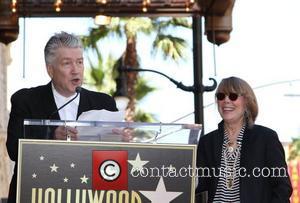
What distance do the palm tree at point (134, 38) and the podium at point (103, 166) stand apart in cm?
2359

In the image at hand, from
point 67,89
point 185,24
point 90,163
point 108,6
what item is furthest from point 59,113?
point 185,24

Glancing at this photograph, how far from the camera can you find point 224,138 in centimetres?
502

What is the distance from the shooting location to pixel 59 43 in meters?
4.69

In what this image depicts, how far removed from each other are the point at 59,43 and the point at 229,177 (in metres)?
1.19

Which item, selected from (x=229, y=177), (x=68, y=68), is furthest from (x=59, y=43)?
(x=229, y=177)

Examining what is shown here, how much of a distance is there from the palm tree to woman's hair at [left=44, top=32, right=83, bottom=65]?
903 inches

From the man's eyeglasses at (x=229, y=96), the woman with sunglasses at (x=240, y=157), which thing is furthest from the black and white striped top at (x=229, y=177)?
the man's eyeglasses at (x=229, y=96)

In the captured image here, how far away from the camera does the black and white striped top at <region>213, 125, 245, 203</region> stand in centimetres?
479

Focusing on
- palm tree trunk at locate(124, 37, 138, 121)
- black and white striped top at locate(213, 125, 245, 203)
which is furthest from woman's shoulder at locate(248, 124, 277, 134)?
palm tree trunk at locate(124, 37, 138, 121)

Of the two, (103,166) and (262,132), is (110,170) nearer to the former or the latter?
(103,166)

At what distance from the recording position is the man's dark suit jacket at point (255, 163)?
480 centimetres

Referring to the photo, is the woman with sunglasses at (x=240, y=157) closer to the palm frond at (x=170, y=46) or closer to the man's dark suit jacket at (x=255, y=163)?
the man's dark suit jacket at (x=255, y=163)

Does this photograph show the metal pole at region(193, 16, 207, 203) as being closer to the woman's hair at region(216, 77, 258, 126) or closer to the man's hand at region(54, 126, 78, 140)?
the woman's hair at region(216, 77, 258, 126)

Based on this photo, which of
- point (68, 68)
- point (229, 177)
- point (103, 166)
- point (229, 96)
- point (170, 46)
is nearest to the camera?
point (103, 166)
